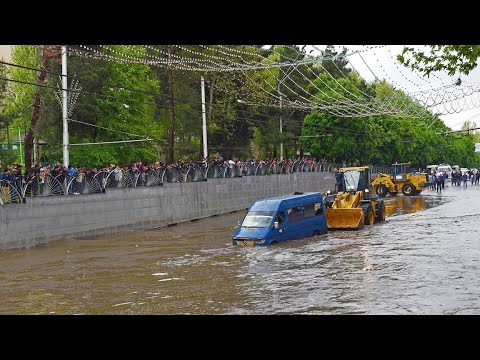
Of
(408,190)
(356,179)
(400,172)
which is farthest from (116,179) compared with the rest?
(408,190)

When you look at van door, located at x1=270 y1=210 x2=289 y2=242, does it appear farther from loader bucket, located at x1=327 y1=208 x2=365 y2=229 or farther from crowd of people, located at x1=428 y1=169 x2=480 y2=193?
crowd of people, located at x1=428 y1=169 x2=480 y2=193

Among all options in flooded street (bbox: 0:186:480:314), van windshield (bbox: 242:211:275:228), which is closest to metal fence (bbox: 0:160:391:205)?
flooded street (bbox: 0:186:480:314)

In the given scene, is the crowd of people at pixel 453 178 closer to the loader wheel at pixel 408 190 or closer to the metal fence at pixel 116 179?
Answer: the loader wheel at pixel 408 190

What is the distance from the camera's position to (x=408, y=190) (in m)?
62.8

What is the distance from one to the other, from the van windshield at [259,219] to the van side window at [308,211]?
2461mm

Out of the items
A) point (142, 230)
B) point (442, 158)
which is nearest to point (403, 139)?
point (442, 158)

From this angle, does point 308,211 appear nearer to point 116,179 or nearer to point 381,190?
point 116,179

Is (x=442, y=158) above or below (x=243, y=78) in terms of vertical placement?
below

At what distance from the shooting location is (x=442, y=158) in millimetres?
125375

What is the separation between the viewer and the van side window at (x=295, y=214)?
1128 inches

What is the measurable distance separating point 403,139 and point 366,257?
245 ft

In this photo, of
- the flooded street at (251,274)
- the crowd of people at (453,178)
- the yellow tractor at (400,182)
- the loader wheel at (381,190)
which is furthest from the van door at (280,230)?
the crowd of people at (453,178)

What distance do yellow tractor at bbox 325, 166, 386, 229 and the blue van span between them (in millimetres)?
3661
